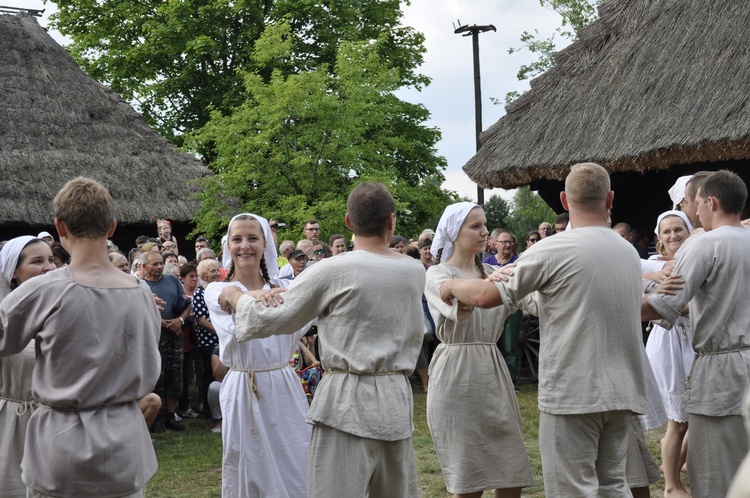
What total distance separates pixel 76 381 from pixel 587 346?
229cm

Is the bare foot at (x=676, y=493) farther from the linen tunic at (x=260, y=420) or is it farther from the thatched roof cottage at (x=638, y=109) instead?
the thatched roof cottage at (x=638, y=109)

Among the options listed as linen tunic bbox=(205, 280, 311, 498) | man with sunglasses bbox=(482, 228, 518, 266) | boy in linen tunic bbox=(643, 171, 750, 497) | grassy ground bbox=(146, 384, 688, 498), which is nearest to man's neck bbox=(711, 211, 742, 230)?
boy in linen tunic bbox=(643, 171, 750, 497)

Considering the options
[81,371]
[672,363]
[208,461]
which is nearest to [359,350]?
[81,371]

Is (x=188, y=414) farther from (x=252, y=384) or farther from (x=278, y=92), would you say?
(x=278, y=92)

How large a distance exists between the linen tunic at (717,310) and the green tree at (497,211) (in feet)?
166

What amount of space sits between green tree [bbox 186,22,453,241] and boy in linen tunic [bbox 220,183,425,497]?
11486mm

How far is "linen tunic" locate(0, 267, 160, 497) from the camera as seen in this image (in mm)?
3373

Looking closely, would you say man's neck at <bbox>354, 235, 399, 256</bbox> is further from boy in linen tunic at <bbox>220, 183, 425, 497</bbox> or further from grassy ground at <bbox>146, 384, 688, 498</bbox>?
grassy ground at <bbox>146, 384, 688, 498</bbox>

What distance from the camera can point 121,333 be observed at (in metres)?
3.47

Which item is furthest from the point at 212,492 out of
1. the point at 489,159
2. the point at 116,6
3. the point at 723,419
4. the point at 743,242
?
the point at 116,6

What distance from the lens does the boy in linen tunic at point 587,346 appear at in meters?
4.02

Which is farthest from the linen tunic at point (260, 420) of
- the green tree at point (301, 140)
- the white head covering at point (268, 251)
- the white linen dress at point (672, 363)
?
the green tree at point (301, 140)

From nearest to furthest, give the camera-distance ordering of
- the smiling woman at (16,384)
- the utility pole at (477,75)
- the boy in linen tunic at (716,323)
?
the smiling woman at (16,384) → the boy in linen tunic at (716,323) → the utility pole at (477,75)

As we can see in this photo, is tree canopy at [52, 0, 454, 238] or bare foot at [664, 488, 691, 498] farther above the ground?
tree canopy at [52, 0, 454, 238]
